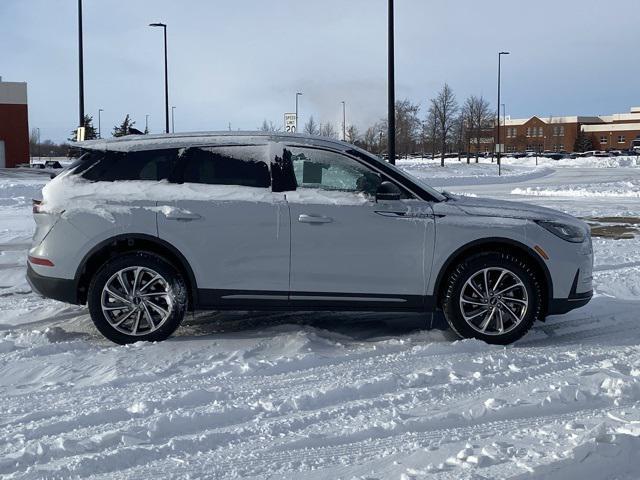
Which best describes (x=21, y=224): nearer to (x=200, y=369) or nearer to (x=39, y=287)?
(x=39, y=287)

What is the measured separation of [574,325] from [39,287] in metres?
4.82

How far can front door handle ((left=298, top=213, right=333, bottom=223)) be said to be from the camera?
580 cm

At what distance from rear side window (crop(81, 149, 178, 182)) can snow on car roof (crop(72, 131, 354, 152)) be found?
0.05m

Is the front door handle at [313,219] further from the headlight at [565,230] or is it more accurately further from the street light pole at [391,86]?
the street light pole at [391,86]

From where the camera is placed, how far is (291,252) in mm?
5824

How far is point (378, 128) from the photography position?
78.6 m

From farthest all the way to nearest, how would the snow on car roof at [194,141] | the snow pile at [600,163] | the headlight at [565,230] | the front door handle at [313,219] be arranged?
the snow pile at [600,163], the snow on car roof at [194,141], the headlight at [565,230], the front door handle at [313,219]

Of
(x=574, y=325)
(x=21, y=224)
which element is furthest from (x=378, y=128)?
(x=574, y=325)

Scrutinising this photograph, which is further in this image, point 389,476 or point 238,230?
point 238,230

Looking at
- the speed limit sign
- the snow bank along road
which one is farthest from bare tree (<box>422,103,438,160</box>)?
the snow bank along road

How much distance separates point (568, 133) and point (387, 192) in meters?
134

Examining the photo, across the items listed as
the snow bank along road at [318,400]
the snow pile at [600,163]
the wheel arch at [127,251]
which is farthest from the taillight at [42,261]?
the snow pile at [600,163]

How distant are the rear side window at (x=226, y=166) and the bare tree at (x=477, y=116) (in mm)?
71201

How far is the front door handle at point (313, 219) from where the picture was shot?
580cm
